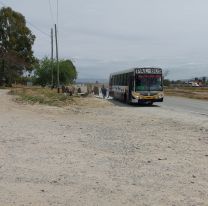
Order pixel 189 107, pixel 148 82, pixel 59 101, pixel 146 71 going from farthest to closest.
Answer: pixel 189 107 < pixel 148 82 < pixel 146 71 < pixel 59 101

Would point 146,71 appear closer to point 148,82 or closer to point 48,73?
point 148,82

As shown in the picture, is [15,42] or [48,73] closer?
[15,42]

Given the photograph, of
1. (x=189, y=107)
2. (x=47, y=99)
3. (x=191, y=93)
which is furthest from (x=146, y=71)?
(x=191, y=93)

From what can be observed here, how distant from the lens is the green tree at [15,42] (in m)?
80.3

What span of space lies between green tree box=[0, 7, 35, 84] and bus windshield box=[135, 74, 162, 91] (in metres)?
44.5

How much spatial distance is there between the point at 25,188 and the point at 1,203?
994mm

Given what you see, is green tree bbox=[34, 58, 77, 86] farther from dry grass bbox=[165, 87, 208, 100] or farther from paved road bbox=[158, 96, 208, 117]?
paved road bbox=[158, 96, 208, 117]

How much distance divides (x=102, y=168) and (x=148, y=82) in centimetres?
2831

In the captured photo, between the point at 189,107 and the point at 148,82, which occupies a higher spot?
the point at 148,82

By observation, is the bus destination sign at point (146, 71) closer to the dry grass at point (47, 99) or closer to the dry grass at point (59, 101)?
the dry grass at point (59, 101)

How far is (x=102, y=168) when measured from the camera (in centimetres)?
978

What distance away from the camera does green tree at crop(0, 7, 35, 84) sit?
263 ft

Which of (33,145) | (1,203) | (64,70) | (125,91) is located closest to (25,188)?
(1,203)

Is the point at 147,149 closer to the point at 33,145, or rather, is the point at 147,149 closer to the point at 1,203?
the point at 33,145
